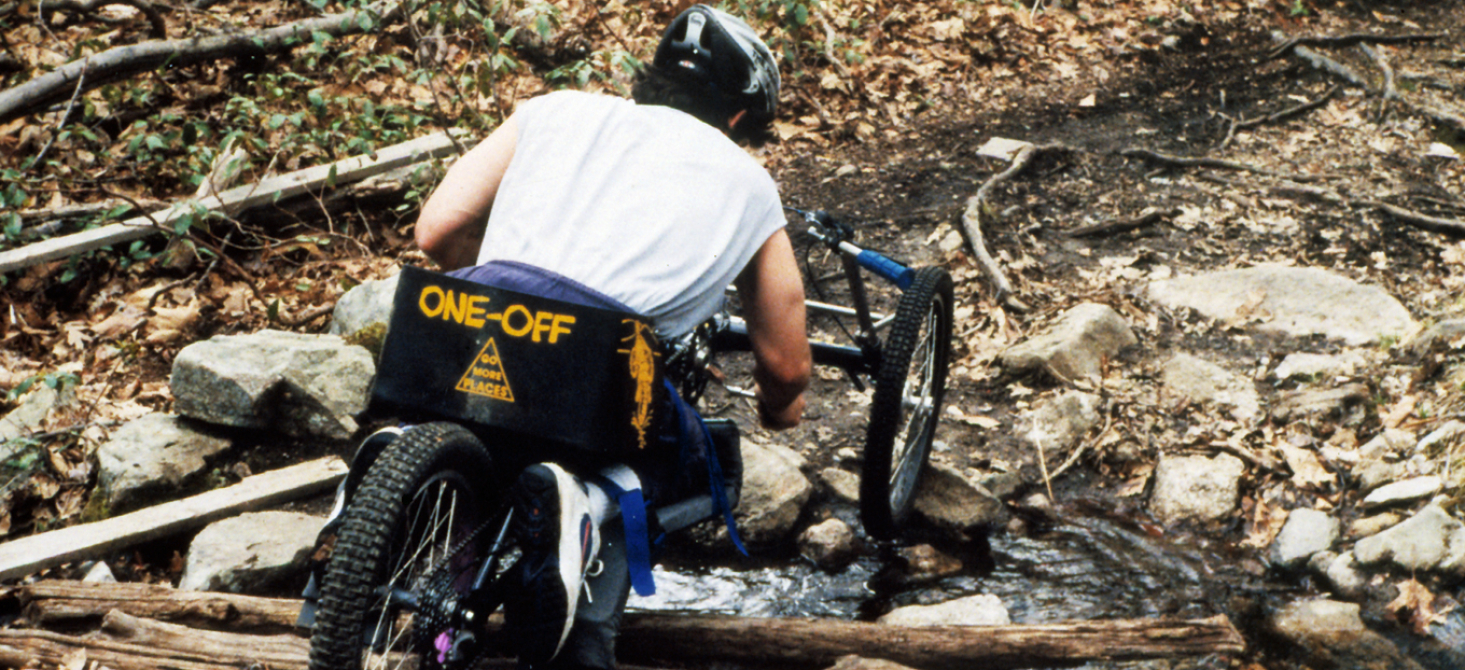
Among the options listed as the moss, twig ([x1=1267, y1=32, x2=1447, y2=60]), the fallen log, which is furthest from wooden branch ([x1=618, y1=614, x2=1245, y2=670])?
twig ([x1=1267, y1=32, x2=1447, y2=60])

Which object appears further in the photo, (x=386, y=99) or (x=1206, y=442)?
(x=386, y=99)

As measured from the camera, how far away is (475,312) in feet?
7.11

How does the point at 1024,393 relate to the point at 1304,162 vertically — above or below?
below

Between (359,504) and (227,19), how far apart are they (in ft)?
22.2

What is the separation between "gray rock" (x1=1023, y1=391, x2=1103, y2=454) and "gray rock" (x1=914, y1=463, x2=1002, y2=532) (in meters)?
0.51

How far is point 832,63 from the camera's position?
25.1 feet

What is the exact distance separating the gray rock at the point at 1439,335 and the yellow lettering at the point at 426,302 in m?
4.25

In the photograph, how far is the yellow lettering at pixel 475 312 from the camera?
2.16m

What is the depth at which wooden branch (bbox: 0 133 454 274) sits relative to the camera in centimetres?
500

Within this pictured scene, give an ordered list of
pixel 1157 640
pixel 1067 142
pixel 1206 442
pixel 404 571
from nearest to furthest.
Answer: pixel 404 571 → pixel 1157 640 → pixel 1206 442 → pixel 1067 142

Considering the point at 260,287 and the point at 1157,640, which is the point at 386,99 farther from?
the point at 1157,640

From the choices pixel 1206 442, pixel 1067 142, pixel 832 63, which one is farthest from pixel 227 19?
pixel 1206 442

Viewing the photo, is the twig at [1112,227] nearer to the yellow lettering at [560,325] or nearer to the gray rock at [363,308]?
the gray rock at [363,308]

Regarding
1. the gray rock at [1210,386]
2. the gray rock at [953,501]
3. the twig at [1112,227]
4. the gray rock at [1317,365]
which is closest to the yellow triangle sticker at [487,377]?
the gray rock at [953,501]
